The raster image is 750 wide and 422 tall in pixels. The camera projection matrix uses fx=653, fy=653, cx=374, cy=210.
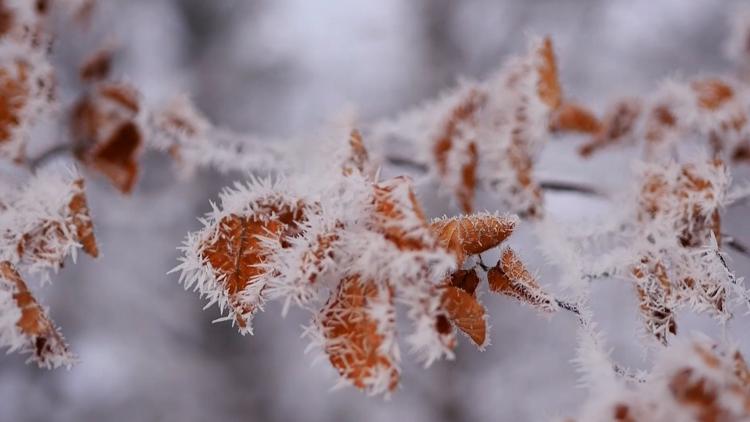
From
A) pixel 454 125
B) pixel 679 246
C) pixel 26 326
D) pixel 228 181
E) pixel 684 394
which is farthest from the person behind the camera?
pixel 228 181

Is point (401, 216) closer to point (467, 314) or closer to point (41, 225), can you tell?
point (467, 314)

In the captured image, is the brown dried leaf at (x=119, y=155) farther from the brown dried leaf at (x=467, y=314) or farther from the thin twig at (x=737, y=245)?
the thin twig at (x=737, y=245)

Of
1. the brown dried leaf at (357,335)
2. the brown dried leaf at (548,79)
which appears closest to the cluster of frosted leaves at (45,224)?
the brown dried leaf at (357,335)

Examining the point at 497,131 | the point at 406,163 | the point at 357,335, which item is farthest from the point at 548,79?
the point at 357,335

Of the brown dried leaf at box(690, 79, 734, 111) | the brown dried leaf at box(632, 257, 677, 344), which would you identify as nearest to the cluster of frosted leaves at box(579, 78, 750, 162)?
the brown dried leaf at box(690, 79, 734, 111)

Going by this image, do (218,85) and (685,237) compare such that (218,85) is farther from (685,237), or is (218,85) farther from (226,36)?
(685,237)

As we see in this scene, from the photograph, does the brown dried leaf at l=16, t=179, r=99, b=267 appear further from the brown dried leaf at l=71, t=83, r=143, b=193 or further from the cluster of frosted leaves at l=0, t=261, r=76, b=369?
the brown dried leaf at l=71, t=83, r=143, b=193

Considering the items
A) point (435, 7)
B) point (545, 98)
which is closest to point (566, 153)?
point (545, 98)

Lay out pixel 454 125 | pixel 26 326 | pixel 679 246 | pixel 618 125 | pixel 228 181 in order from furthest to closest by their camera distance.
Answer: pixel 228 181 → pixel 618 125 → pixel 454 125 → pixel 679 246 → pixel 26 326
